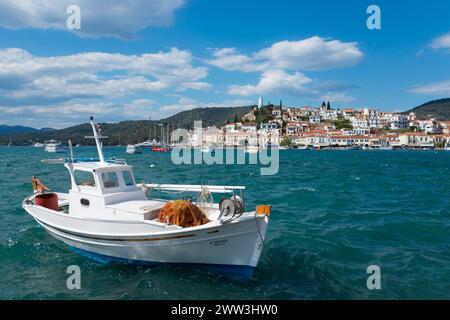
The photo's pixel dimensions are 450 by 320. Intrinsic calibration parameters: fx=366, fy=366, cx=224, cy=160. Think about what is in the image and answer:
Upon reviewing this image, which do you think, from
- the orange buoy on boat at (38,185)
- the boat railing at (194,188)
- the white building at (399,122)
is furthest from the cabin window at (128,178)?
the white building at (399,122)

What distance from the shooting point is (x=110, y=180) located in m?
12.1

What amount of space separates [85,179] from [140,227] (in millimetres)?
3498

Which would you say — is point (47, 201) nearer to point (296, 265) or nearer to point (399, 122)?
point (296, 265)

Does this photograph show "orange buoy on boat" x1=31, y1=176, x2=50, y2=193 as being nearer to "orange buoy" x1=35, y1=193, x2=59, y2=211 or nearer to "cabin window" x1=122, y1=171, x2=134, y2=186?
"orange buoy" x1=35, y1=193, x2=59, y2=211

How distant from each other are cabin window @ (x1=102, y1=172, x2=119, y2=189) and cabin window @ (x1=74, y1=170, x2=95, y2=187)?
0.41 metres

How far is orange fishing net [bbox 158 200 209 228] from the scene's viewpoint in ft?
32.6

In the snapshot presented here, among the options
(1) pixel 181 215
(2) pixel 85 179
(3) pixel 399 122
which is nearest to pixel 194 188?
(1) pixel 181 215

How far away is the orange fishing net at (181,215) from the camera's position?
9.94 metres

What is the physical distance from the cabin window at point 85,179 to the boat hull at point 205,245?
2506 millimetres

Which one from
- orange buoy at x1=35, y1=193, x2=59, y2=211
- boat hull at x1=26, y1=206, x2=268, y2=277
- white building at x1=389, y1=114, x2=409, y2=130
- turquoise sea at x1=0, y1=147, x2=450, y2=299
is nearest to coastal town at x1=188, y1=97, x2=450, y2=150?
white building at x1=389, y1=114, x2=409, y2=130

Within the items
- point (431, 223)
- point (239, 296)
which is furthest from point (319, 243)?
point (431, 223)
